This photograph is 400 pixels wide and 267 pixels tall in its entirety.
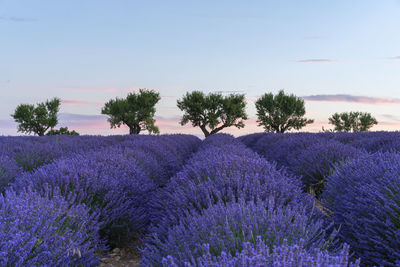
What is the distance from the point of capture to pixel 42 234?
2400mm

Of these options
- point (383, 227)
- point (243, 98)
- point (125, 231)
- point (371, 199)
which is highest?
point (243, 98)

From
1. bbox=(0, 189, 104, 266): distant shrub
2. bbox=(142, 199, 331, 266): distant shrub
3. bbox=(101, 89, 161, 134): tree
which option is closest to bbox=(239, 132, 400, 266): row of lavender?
bbox=(142, 199, 331, 266): distant shrub

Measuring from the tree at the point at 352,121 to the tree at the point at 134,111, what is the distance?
1891 centimetres

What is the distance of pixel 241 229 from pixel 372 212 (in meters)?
1.44

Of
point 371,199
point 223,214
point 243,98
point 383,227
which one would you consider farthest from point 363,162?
point 243,98

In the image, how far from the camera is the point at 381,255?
101 inches

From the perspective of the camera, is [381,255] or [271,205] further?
[381,255]

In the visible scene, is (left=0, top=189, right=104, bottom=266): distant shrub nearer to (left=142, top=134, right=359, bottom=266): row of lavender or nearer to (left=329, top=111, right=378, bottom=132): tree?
(left=142, top=134, right=359, bottom=266): row of lavender

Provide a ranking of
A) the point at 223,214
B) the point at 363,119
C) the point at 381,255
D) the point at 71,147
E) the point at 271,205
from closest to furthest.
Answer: the point at 223,214 → the point at 271,205 → the point at 381,255 → the point at 71,147 → the point at 363,119

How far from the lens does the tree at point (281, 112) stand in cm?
3350

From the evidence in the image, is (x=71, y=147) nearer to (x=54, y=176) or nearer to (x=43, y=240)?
(x=54, y=176)

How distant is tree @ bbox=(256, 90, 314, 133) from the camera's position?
3350cm

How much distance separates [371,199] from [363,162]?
3.26ft

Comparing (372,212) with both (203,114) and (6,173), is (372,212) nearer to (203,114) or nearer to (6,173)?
(6,173)
